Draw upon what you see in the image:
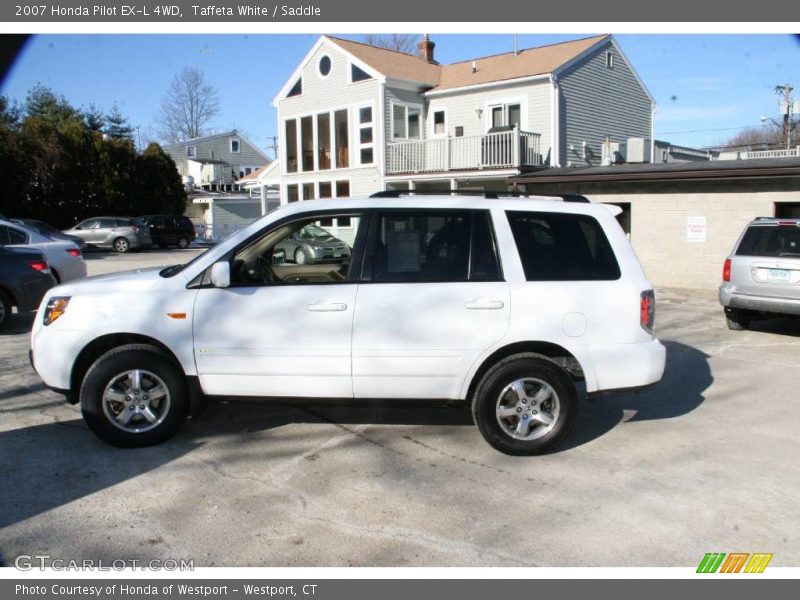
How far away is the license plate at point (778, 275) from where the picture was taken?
908 cm

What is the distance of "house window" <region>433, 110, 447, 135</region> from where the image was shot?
27.1 meters

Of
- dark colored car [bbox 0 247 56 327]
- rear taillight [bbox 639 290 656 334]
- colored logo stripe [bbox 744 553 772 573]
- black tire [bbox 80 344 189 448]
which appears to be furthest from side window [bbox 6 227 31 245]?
colored logo stripe [bbox 744 553 772 573]

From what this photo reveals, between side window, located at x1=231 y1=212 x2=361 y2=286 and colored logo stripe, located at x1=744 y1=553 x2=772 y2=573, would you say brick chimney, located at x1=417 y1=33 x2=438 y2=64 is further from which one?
colored logo stripe, located at x1=744 y1=553 x2=772 y2=573

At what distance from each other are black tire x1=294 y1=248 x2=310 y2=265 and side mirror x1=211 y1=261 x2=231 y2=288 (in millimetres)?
812

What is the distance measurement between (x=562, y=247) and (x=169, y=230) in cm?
2931

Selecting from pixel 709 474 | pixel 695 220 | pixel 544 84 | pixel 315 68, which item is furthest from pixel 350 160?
pixel 709 474

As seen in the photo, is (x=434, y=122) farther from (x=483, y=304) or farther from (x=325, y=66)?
(x=483, y=304)

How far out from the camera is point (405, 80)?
26.3 meters

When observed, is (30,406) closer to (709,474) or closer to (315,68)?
(709,474)

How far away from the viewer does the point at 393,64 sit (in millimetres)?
27500

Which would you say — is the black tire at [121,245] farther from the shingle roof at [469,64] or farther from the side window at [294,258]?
the side window at [294,258]

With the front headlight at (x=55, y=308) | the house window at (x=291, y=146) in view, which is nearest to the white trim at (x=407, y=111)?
the house window at (x=291, y=146)

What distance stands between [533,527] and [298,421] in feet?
8.26

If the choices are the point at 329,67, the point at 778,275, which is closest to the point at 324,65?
the point at 329,67
